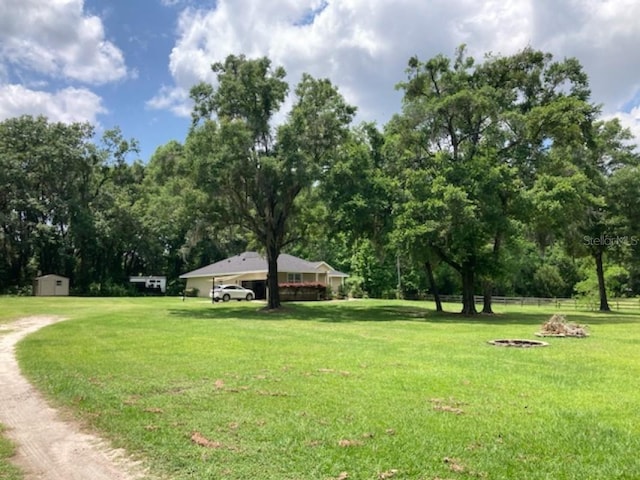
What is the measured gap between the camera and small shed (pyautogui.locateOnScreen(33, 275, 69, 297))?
47312 millimetres

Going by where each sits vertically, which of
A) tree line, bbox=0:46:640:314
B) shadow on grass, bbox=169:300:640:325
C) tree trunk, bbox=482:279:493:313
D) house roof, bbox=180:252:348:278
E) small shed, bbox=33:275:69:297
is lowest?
shadow on grass, bbox=169:300:640:325

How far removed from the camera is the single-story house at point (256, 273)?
42750 millimetres

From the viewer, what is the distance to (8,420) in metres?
5.93

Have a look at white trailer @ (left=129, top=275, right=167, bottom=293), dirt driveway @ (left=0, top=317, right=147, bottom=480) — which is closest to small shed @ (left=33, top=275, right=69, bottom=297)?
white trailer @ (left=129, top=275, right=167, bottom=293)

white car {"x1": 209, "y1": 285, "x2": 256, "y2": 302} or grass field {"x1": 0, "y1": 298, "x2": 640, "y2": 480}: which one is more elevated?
white car {"x1": 209, "y1": 285, "x2": 256, "y2": 302}

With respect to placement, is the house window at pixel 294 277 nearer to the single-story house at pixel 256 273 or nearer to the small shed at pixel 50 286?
the single-story house at pixel 256 273

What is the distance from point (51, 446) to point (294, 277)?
39.3 m

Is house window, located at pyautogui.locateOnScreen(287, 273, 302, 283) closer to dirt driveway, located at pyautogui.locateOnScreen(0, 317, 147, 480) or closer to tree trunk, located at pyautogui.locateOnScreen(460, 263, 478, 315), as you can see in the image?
tree trunk, located at pyautogui.locateOnScreen(460, 263, 478, 315)

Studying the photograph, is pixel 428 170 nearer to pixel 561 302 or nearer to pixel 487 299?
pixel 487 299

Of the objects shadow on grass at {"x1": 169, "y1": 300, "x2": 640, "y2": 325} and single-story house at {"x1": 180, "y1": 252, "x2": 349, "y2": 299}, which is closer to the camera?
shadow on grass at {"x1": 169, "y1": 300, "x2": 640, "y2": 325}

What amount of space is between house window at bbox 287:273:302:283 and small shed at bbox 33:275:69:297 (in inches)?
879

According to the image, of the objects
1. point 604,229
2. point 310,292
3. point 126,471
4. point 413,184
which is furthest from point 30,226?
point 126,471

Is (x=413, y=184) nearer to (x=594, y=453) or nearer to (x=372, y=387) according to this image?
(x=372, y=387)

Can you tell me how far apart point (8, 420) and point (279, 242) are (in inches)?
875
